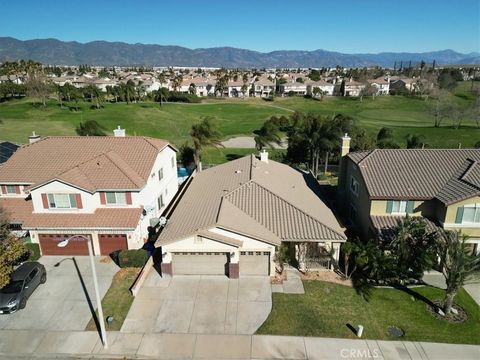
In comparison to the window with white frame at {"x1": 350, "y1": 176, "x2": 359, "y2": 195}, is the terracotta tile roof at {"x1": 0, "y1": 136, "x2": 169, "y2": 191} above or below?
above

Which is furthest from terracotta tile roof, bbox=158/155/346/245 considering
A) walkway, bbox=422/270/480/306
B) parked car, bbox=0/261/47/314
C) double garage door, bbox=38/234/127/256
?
parked car, bbox=0/261/47/314

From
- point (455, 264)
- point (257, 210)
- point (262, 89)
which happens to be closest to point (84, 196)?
point (257, 210)

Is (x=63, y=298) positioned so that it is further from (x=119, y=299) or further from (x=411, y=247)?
(x=411, y=247)

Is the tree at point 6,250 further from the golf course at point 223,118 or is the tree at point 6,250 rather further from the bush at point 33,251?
the golf course at point 223,118

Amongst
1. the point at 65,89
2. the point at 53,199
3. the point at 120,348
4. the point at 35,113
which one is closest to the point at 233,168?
the point at 53,199

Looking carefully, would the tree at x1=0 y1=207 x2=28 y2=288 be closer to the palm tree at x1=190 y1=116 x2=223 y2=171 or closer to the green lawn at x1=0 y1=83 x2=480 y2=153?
the palm tree at x1=190 y1=116 x2=223 y2=171

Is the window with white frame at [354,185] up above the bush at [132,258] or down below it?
above

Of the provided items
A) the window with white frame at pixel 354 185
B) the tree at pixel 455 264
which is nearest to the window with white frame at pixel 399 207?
the window with white frame at pixel 354 185
